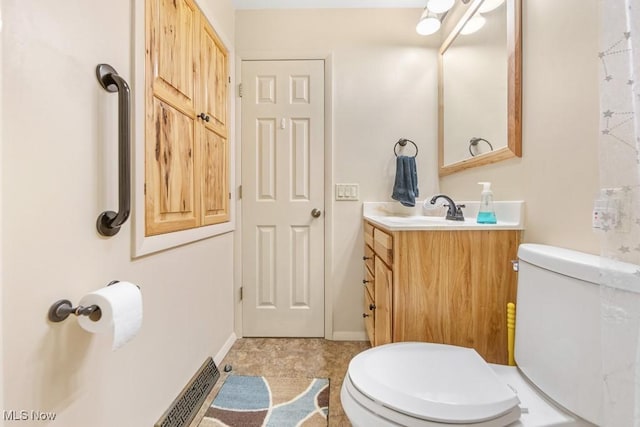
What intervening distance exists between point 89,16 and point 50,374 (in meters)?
0.94

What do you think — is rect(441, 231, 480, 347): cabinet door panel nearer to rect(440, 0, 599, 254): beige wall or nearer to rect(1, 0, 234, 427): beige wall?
rect(440, 0, 599, 254): beige wall

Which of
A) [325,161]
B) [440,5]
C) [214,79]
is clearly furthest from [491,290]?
[214,79]

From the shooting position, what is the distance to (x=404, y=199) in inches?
75.5

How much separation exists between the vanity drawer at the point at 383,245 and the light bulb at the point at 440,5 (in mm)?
1331

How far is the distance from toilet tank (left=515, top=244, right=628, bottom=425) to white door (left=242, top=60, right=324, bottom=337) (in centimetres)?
132

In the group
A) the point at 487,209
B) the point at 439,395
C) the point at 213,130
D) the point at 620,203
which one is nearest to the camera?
the point at 620,203

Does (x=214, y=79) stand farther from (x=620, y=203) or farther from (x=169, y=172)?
(x=620, y=203)

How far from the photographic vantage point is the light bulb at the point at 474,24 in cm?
147

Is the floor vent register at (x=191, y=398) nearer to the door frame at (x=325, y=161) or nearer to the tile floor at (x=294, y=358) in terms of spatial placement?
the tile floor at (x=294, y=358)

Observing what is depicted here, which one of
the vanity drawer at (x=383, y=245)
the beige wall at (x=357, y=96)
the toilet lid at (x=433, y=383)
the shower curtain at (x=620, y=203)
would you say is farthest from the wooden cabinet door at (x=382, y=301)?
the shower curtain at (x=620, y=203)

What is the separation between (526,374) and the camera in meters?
0.87

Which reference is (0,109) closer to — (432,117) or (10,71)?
(10,71)

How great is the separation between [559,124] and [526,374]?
0.81 meters

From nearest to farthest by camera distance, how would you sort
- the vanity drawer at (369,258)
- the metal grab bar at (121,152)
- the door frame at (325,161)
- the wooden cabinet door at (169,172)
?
the metal grab bar at (121,152), the wooden cabinet door at (169,172), the vanity drawer at (369,258), the door frame at (325,161)
